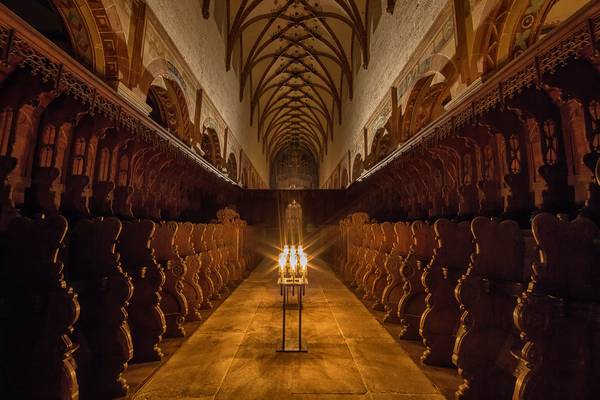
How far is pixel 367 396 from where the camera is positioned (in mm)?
1916

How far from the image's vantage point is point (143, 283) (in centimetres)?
247

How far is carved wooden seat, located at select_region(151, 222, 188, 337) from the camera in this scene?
292cm

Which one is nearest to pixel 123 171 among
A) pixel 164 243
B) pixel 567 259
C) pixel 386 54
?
pixel 164 243

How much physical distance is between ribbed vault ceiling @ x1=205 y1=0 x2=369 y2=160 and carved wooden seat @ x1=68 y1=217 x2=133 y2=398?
1037 cm

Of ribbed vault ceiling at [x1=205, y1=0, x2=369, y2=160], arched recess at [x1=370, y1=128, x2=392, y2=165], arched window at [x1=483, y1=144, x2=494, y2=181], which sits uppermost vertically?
ribbed vault ceiling at [x1=205, y1=0, x2=369, y2=160]

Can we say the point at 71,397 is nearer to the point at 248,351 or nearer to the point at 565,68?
the point at 248,351

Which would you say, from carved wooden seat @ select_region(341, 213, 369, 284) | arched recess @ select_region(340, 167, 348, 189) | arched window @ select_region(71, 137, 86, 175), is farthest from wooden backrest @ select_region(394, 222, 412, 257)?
arched recess @ select_region(340, 167, 348, 189)

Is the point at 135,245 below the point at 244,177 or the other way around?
below

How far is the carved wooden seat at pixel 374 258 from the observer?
417 cm

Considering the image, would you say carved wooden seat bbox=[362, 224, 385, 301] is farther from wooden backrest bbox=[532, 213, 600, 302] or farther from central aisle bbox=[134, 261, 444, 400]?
wooden backrest bbox=[532, 213, 600, 302]

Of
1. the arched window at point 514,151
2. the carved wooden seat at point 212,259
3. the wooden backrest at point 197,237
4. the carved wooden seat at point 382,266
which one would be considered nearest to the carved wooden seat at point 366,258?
the carved wooden seat at point 382,266

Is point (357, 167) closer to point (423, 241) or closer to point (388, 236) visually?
point (388, 236)

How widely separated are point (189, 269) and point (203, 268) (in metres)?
0.56

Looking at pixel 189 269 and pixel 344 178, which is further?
pixel 344 178
